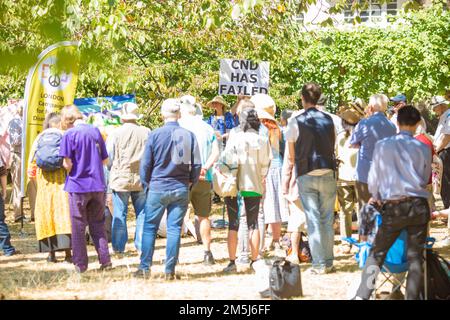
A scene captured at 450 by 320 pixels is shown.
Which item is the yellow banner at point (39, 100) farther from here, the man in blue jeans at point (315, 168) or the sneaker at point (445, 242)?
the sneaker at point (445, 242)

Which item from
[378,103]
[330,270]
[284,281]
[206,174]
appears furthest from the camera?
[206,174]

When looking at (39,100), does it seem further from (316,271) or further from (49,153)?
(316,271)

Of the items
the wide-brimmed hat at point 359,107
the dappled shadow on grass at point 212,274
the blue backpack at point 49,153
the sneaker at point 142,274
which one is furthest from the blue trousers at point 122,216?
the wide-brimmed hat at point 359,107

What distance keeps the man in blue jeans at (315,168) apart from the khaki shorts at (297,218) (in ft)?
2.95

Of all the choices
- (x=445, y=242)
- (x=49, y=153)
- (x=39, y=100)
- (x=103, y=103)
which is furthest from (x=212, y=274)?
(x=103, y=103)

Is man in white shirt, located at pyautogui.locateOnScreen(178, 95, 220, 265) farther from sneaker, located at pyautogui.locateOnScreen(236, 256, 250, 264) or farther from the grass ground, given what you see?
sneaker, located at pyautogui.locateOnScreen(236, 256, 250, 264)

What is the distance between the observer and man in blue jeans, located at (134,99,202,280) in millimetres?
9547

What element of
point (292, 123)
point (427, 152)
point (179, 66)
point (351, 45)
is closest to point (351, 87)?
point (351, 45)

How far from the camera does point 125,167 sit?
11797 mm

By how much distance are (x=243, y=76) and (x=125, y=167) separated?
420 centimetres

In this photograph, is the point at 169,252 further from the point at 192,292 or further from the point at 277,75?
the point at 277,75

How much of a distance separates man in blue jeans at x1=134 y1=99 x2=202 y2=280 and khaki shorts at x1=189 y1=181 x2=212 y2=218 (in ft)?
5.12

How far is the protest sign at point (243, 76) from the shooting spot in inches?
606

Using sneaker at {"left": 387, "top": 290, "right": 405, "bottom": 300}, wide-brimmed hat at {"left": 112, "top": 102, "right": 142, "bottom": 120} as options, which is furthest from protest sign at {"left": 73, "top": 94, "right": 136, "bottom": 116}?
sneaker at {"left": 387, "top": 290, "right": 405, "bottom": 300}
